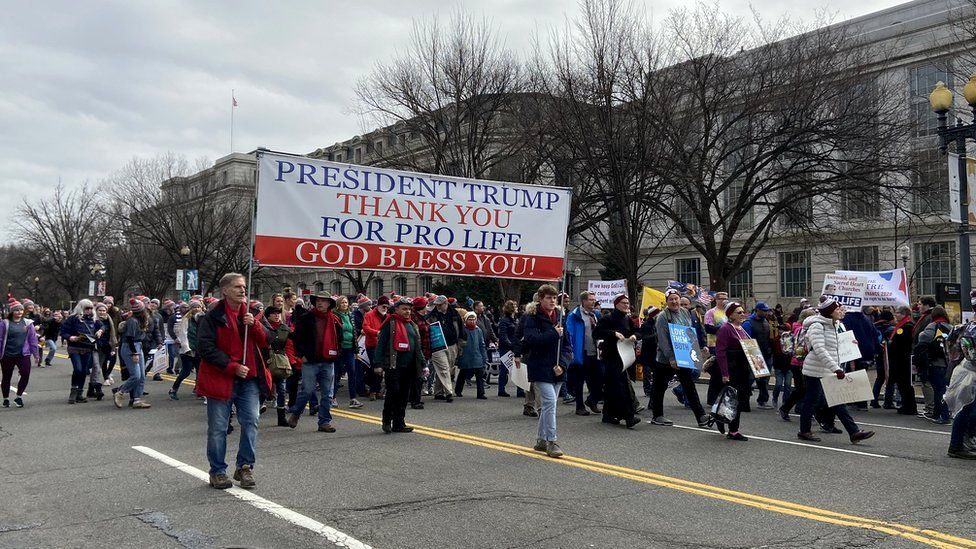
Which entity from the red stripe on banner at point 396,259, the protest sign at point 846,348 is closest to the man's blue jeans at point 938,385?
the protest sign at point 846,348

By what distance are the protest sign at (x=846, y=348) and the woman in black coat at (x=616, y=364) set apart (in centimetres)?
260

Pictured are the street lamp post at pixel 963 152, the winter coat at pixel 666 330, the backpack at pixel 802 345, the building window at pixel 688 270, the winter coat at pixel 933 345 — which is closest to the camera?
the backpack at pixel 802 345

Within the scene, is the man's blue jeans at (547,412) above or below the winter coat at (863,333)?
below

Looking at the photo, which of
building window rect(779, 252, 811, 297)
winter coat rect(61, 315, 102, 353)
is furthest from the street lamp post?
building window rect(779, 252, 811, 297)

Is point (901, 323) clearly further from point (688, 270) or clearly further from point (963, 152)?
point (688, 270)

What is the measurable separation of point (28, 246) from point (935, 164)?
64980 mm

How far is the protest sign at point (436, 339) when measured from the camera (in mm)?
13945

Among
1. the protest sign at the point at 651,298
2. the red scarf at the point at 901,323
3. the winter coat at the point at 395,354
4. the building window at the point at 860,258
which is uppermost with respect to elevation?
the building window at the point at 860,258

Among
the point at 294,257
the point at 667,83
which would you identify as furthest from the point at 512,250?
the point at 667,83

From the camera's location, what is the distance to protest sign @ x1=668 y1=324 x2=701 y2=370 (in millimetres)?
10625

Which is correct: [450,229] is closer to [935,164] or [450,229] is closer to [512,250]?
[512,250]

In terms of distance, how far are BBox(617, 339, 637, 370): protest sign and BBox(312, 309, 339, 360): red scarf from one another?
3818mm

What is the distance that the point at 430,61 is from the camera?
102 ft

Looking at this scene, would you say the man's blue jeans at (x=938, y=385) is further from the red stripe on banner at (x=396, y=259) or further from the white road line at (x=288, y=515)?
the white road line at (x=288, y=515)
